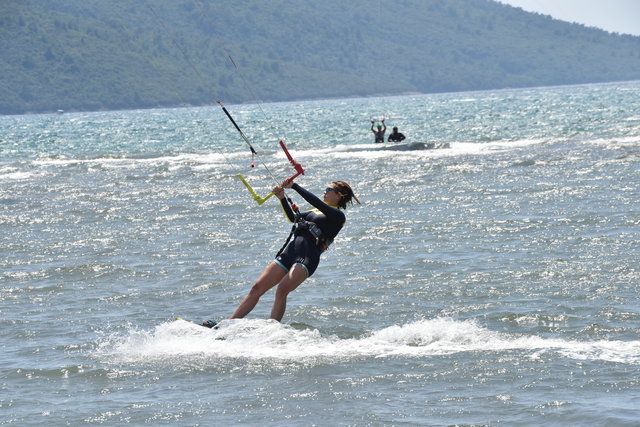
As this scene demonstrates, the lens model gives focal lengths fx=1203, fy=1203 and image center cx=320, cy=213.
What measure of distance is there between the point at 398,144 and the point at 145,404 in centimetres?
4114

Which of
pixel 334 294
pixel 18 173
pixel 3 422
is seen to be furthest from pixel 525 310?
pixel 18 173

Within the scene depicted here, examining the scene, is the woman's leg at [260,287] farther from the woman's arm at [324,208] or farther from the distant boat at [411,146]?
the distant boat at [411,146]

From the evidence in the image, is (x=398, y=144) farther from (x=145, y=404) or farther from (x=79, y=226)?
(x=145, y=404)

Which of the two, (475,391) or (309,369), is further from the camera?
(309,369)

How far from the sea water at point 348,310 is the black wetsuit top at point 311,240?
0.79 meters

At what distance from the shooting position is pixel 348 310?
1485cm

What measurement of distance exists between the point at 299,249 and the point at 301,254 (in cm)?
6

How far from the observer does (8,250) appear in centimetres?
2236

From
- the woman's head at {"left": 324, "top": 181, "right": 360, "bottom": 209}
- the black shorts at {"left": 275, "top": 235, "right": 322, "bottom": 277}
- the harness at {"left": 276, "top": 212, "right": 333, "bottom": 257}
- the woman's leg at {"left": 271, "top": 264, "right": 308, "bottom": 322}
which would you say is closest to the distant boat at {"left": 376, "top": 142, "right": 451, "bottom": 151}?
the woman's head at {"left": 324, "top": 181, "right": 360, "bottom": 209}

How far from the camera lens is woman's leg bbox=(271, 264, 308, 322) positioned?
13492mm

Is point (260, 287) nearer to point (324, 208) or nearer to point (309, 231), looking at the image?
point (309, 231)

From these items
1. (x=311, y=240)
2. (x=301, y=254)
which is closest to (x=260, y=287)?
(x=301, y=254)

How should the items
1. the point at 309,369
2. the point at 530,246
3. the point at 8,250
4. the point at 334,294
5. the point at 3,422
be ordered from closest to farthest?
the point at 3,422 < the point at 309,369 < the point at 334,294 < the point at 530,246 < the point at 8,250

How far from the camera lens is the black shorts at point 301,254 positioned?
1362 cm
